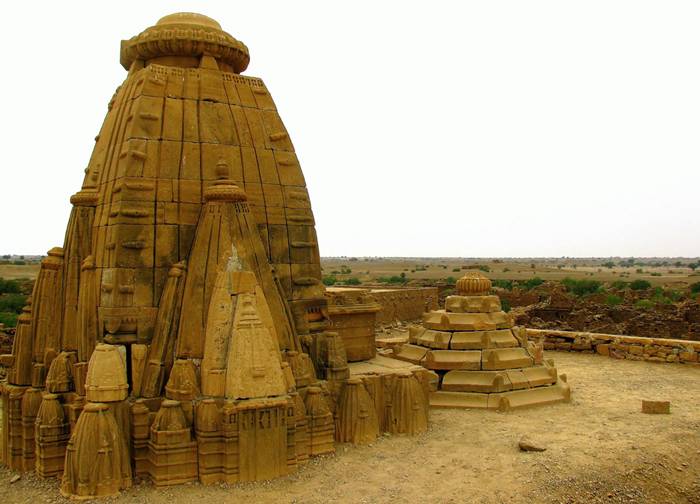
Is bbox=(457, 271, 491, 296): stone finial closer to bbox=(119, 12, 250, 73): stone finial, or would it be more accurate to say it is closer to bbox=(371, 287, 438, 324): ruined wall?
bbox=(119, 12, 250, 73): stone finial

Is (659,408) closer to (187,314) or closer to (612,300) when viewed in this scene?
(187,314)

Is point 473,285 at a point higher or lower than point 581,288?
higher

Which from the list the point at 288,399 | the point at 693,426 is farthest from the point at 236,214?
the point at 693,426

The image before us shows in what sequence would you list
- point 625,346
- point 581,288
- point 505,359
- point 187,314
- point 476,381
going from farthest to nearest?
1. point 581,288
2. point 625,346
3. point 505,359
4. point 476,381
5. point 187,314

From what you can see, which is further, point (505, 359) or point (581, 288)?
point (581, 288)

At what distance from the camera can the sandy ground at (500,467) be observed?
860 centimetres

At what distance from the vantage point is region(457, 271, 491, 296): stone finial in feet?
46.2

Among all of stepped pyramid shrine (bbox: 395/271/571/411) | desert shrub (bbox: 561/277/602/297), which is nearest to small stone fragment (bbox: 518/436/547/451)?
stepped pyramid shrine (bbox: 395/271/571/411)

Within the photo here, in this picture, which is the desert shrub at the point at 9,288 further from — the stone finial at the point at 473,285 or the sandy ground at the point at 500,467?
the sandy ground at the point at 500,467

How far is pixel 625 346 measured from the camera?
1870 centimetres

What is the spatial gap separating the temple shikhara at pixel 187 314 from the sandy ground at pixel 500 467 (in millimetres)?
344

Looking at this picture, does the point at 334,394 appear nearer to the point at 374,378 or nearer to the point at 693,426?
the point at 374,378

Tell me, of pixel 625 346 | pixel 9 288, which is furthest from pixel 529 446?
pixel 9 288

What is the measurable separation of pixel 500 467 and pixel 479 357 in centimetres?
382
